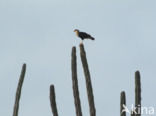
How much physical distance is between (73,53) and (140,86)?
2015 millimetres

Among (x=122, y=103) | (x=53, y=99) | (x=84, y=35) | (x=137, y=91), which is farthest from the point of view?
(x=84, y=35)

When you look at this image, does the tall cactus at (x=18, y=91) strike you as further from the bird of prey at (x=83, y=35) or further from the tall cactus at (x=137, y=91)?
the bird of prey at (x=83, y=35)

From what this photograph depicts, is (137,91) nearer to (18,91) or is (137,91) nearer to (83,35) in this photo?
(18,91)

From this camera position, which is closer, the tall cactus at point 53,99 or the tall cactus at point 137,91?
the tall cactus at point 137,91

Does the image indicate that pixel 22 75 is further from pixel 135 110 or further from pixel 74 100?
pixel 135 110

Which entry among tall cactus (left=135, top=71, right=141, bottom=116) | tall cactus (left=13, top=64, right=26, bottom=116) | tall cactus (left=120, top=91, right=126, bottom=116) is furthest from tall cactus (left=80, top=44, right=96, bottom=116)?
tall cactus (left=13, top=64, right=26, bottom=116)

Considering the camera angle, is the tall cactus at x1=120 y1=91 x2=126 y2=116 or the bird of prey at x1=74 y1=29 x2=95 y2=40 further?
the bird of prey at x1=74 y1=29 x2=95 y2=40

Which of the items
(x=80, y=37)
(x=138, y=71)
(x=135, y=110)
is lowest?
(x=135, y=110)

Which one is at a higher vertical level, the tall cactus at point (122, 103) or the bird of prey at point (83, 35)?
Result: the bird of prey at point (83, 35)

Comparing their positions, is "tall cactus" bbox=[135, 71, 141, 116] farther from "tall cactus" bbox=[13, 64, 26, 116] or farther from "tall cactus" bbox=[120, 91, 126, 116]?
"tall cactus" bbox=[13, 64, 26, 116]

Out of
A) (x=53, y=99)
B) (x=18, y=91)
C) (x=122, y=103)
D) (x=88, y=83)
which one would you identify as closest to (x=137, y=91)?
(x=122, y=103)

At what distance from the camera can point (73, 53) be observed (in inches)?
672

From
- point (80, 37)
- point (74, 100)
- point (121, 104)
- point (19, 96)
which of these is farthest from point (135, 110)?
point (80, 37)

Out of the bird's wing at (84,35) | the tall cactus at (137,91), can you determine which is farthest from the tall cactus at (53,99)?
the bird's wing at (84,35)
